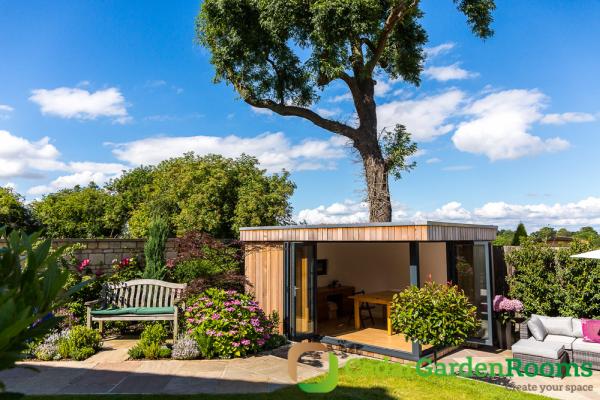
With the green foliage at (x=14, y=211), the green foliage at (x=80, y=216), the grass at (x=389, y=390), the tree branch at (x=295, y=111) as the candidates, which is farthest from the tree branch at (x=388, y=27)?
the green foliage at (x=80, y=216)

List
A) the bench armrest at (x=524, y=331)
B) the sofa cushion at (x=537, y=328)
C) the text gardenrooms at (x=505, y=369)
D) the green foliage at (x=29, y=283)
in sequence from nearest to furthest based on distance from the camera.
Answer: the green foliage at (x=29, y=283), the text gardenrooms at (x=505, y=369), the sofa cushion at (x=537, y=328), the bench armrest at (x=524, y=331)

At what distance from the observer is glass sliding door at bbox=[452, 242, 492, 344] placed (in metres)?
7.17

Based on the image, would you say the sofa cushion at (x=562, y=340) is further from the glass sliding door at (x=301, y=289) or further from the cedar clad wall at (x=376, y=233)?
the glass sliding door at (x=301, y=289)

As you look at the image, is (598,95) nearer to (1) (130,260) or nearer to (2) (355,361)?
(2) (355,361)

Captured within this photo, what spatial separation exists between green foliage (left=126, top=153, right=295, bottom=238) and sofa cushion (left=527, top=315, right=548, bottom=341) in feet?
29.6

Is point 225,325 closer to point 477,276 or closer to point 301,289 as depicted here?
point 301,289

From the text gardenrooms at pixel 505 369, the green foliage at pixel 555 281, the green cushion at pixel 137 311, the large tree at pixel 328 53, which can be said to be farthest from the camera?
the large tree at pixel 328 53

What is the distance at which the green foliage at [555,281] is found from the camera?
7.23 meters

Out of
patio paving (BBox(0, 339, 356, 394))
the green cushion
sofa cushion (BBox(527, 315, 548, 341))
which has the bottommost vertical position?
patio paving (BBox(0, 339, 356, 394))

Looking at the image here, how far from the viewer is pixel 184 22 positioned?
13039 millimetres

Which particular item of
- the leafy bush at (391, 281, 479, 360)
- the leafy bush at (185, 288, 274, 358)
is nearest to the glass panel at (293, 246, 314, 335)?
the leafy bush at (185, 288, 274, 358)

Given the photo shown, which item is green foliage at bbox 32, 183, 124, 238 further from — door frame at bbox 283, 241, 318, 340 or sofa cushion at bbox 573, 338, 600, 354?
sofa cushion at bbox 573, 338, 600, 354

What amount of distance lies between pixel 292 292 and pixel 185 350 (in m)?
2.17

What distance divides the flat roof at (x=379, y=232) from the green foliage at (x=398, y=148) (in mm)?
3748
